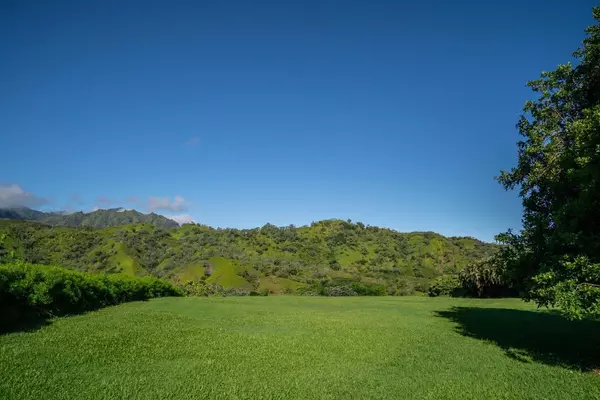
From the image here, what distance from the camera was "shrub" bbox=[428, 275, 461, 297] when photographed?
55334 mm

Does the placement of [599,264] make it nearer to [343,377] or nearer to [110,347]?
[343,377]

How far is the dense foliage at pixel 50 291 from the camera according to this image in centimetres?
1653

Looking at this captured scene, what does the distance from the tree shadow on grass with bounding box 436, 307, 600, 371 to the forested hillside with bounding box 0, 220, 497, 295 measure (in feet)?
139

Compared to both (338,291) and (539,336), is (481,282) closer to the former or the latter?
(338,291)

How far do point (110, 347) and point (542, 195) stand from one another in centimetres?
1940

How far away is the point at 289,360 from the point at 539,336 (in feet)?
43.8

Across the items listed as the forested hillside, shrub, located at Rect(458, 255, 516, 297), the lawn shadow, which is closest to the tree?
the lawn shadow

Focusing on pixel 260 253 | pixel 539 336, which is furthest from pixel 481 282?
pixel 260 253

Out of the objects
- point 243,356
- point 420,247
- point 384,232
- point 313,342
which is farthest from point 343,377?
point 384,232

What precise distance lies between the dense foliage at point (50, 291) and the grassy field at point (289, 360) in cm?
136

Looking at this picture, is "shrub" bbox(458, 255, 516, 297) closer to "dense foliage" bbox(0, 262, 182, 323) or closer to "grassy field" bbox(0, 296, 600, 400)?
"grassy field" bbox(0, 296, 600, 400)

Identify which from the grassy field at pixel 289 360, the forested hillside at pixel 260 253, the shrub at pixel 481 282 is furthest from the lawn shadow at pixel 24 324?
the forested hillside at pixel 260 253

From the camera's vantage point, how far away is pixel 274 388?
9.95m

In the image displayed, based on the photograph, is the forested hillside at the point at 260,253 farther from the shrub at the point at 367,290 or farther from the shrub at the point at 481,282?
the shrub at the point at 481,282
